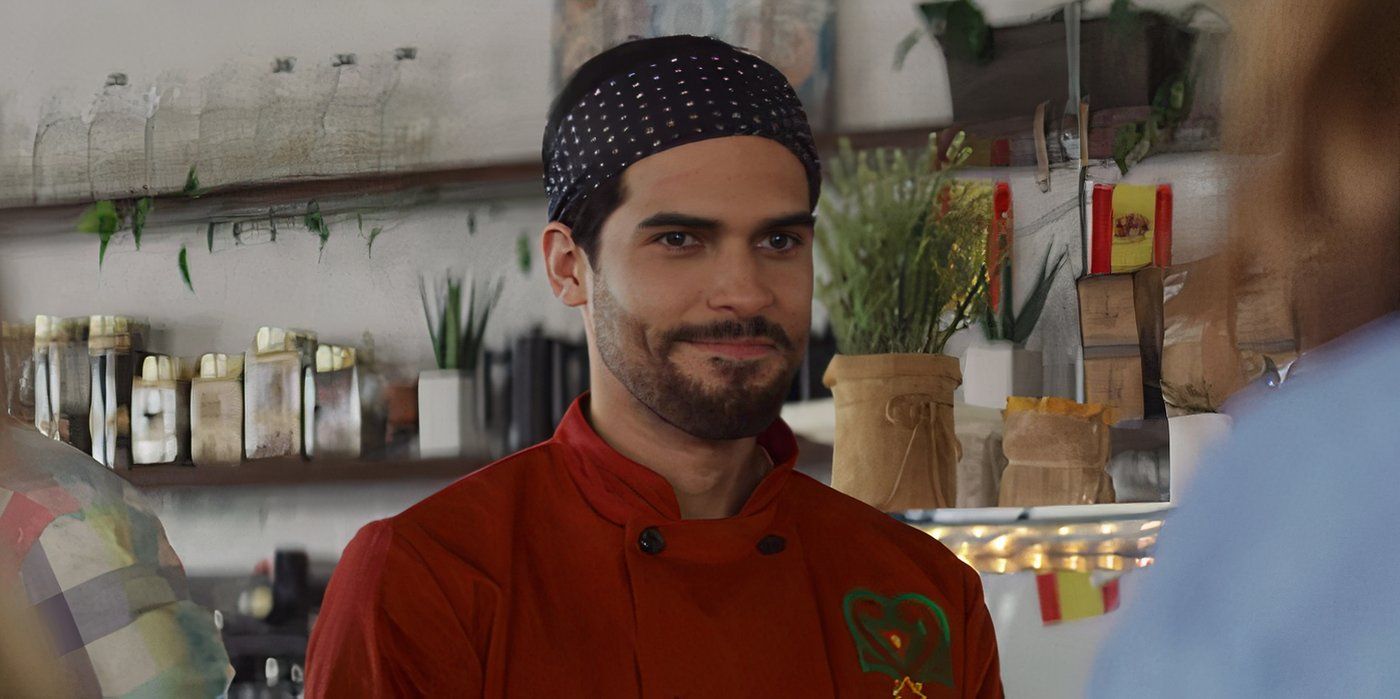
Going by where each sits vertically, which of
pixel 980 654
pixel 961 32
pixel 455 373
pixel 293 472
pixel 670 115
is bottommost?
pixel 980 654

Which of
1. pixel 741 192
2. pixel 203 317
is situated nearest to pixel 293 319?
pixel 203 317

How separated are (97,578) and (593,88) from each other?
2.08ft

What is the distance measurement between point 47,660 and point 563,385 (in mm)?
584

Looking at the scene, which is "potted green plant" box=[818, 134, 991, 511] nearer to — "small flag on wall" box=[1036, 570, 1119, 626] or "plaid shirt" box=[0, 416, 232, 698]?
"small flag on wall" box=[1036, 570, 1119, 626]

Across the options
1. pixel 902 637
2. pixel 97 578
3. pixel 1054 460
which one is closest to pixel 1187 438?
pixel 1054 460

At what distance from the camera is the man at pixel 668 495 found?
47.5 inches

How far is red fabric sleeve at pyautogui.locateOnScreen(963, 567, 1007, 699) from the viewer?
137 centimetres

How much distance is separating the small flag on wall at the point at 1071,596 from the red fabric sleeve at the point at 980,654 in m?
0.13

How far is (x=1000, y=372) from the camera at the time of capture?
4.96 feet

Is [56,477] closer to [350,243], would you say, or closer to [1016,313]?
[350,243]

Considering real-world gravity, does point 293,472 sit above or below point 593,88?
below

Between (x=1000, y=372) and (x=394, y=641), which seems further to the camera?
(x=1000, y=372)

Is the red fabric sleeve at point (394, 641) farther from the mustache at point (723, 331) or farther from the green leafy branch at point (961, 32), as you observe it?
the green leafy branch at point (961, 32)

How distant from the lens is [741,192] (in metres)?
1.30
